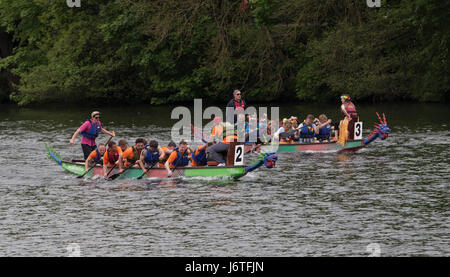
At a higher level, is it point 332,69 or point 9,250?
point 332,69

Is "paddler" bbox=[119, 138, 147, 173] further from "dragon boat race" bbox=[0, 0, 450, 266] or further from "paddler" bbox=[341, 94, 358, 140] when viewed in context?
"paddler" bbox=[341, 94, 358, 140]

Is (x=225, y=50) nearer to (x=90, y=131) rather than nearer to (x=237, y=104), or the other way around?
(x=237, y=104)

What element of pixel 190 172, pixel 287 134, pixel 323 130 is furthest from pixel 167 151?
pixel 323 130

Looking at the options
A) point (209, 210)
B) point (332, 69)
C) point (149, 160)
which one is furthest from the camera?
point (332, 69)

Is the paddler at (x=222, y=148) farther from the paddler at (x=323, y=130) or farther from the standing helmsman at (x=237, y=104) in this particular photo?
the paddler at (x=323, y=130)

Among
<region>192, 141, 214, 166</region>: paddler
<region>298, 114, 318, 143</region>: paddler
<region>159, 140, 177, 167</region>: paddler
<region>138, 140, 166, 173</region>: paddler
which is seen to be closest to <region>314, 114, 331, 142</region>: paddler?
<region>298, 114, 318, 143</region>: paddler

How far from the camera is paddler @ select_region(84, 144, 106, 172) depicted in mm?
28719

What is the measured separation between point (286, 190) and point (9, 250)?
945 cm

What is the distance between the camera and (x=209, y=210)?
23297mm

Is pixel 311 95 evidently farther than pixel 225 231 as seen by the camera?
Yes

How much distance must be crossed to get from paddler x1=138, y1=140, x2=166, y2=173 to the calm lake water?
0.56 metres

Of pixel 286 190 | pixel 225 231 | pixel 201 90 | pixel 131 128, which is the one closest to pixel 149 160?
pixel 286 190

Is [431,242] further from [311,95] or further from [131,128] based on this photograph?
[311,95]

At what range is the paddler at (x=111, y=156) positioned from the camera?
2814 centimetres
